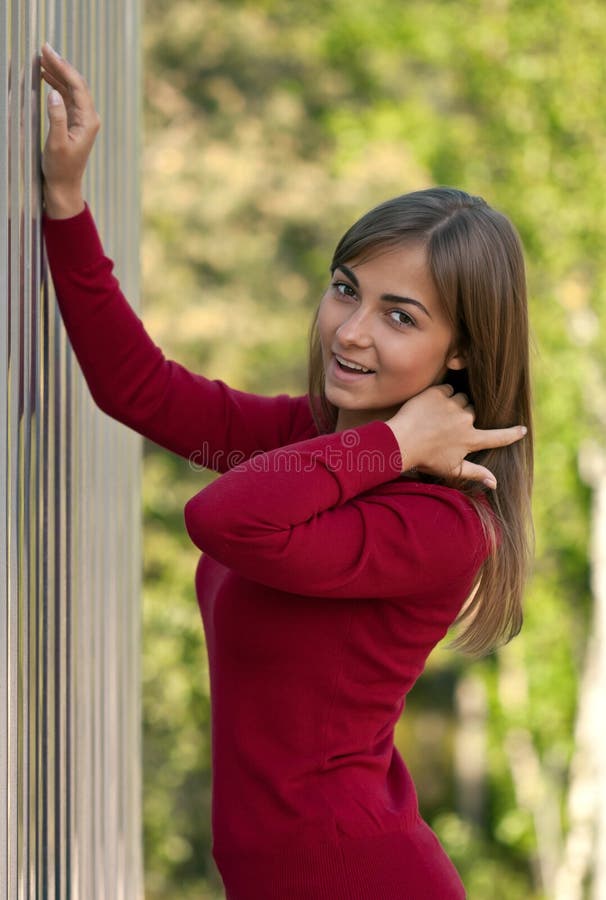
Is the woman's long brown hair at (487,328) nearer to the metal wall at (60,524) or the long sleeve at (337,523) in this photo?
the long sleeve at (337,523)

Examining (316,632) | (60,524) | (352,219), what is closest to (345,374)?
(316,632)

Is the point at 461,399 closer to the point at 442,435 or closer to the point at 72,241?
the point at 442,435

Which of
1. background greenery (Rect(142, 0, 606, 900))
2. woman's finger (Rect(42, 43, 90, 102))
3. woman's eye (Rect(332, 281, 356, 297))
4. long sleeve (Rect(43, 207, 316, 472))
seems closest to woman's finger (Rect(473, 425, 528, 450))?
woman's eye (Rect(332, 281, 356, 297))

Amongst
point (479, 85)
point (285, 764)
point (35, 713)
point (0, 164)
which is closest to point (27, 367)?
point (0, 164)

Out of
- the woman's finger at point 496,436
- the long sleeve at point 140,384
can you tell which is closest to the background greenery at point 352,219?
the long sleeve at point 140,384

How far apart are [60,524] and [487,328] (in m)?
0.64

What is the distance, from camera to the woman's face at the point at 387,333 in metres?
1.59

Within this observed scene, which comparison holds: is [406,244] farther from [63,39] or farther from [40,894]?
[40,894]

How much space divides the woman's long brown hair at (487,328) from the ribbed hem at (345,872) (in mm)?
351

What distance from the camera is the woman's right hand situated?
1.55m

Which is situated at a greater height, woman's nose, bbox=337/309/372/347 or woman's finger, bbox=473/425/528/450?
woman's nose, bbox=337/309/372/347

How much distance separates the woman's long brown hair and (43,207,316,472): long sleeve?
317mm

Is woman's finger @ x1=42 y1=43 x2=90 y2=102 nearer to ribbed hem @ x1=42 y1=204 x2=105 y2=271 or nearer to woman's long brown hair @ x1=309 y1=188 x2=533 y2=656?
ribbed hem @ x1=42 y1=204 x2=105 y2=271

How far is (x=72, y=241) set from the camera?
163 cm
